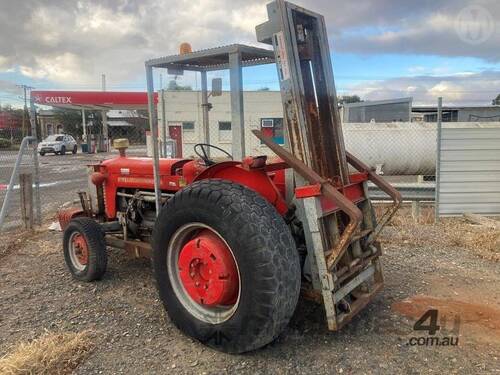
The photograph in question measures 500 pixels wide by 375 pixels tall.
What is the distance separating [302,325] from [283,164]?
134cm

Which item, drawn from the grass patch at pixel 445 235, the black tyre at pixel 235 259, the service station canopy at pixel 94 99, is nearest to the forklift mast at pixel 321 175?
the black tyre at pixel 235 259

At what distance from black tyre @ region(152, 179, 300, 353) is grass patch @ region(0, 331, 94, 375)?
73 cm

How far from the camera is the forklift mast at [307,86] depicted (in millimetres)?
3494

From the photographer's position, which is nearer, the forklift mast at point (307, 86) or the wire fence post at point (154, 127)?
the forklift mast at point (307, 86)

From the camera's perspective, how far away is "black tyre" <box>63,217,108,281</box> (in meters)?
4.91

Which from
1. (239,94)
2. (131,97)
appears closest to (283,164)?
(239,94)

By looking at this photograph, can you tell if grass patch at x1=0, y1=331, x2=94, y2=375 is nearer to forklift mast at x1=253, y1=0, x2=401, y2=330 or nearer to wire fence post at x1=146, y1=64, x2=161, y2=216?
wire fence post at x1=146, y1=64, x2=161, y2=216

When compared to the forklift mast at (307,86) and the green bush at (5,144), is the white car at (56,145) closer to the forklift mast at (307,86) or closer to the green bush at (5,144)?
the green bush at (5,144)

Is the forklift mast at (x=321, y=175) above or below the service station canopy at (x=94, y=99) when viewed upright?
below

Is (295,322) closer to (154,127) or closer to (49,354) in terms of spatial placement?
(49,354)

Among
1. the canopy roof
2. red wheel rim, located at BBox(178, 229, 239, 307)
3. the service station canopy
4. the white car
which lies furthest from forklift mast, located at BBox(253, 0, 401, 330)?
the white car

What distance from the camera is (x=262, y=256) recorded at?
304 centimetres

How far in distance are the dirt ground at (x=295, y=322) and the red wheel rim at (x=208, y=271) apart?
0.40 metres

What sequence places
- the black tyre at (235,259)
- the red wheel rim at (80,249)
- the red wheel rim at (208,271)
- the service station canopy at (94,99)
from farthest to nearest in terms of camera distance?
the service station canopy at (94,99)
the red wheel rim at (80,249)
the red wheel rim at (208,271)
the black tyre at (235,259)
